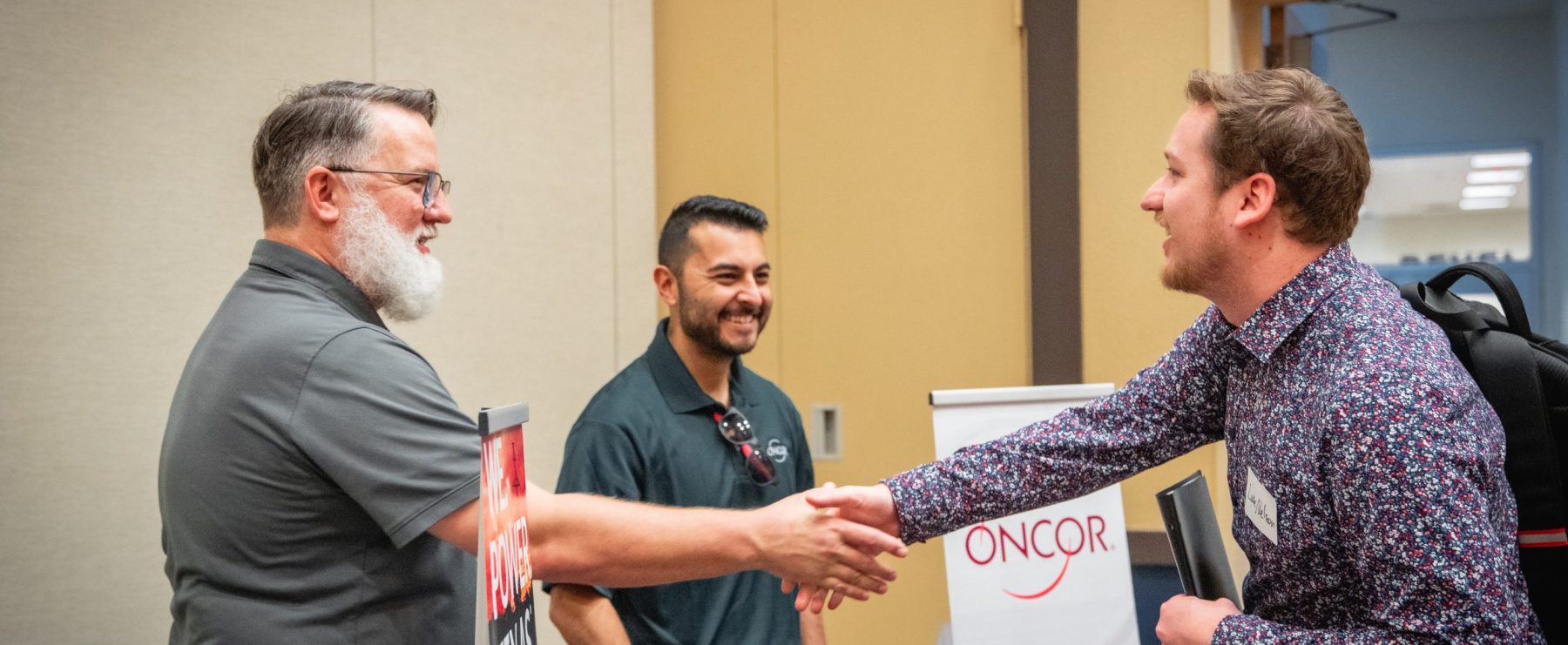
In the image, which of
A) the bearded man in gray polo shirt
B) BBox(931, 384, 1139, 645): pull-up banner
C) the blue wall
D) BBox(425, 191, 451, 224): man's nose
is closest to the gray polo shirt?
the bearded man in gray polo shirt

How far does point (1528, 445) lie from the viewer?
1.36 metres

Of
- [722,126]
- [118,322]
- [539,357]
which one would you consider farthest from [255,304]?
[722,126]

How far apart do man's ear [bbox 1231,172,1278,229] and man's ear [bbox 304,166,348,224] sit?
130 centimetres

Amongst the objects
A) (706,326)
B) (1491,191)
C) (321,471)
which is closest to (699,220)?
(706,326)

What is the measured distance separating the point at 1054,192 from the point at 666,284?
1357 mm

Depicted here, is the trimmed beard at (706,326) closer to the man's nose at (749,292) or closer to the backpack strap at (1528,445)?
the man's nose at (749,292)

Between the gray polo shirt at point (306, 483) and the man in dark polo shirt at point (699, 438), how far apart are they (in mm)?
708

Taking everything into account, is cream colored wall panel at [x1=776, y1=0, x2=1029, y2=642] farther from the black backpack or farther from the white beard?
the black backpack

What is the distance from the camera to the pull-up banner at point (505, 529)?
1.06m

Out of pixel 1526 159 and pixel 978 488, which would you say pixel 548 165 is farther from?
pixel 1526 159

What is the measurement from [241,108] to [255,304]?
138 centimetres

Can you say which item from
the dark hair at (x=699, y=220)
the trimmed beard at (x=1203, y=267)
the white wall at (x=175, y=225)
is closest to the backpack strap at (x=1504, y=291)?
the trimmed beard at (x=1203, y=267)

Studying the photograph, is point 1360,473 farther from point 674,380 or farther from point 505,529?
point 674,380

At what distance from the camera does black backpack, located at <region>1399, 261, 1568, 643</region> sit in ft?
4.41
